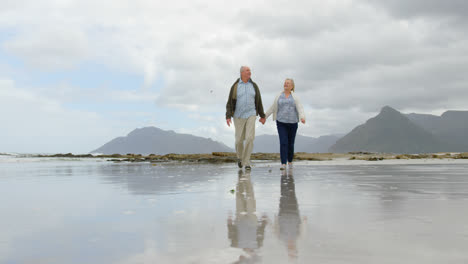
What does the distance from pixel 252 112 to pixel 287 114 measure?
94 centimetres

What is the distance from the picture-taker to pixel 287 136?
10.8 meters

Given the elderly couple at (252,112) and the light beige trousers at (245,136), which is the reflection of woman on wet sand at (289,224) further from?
the elderly couple at (252,112)

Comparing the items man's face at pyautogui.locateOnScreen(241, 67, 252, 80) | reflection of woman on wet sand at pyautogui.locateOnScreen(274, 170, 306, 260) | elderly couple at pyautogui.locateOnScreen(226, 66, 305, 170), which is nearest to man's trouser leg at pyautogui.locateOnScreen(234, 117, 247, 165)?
elderly couple at pyautogui.locateOnScreen(226, 66, 305, 170)

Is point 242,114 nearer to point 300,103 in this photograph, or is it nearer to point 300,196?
point 300,103

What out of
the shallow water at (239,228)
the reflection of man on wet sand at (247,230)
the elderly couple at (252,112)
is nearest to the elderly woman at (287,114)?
the elderly couple at (252,112)

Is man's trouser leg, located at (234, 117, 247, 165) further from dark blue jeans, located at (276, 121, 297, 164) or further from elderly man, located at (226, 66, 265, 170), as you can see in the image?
dark blue jeans, located at (276, 121, 297, 164)

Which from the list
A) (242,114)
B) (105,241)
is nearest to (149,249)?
(105,241)

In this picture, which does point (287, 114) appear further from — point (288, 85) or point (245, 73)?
point (245, 73)

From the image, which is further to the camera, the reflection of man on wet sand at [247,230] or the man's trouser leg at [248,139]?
the man's trouser leg at [248,139]

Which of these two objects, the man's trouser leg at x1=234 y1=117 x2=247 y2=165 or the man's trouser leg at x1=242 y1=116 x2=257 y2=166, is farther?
the man's trouser leg at x1=234 y1=117 x2=247 y2=165

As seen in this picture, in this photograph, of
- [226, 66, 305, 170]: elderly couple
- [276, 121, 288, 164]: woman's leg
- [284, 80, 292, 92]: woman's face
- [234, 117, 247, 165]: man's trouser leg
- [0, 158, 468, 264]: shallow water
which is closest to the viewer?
[0, 158, 468, 264]: shallow water

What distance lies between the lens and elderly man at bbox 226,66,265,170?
10.6 metres

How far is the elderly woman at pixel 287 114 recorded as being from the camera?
1067 centimetres

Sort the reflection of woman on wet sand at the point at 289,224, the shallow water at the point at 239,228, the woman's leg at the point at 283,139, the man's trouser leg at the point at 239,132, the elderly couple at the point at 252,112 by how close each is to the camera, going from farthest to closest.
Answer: the man's trouser leg at the point at 239,132, the elderly couple at the point at 252,112, the woman's leg at the point at 283,139, the reflection of woman on wet sand at the point at 289,224, the shallow water at the point at 239,228
